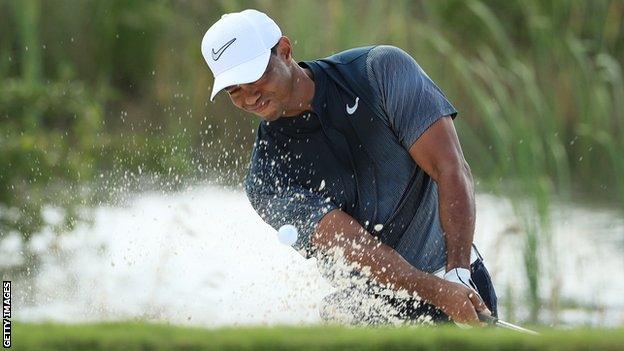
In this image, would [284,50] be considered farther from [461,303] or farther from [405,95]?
[461,303]

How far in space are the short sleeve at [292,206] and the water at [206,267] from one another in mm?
2467

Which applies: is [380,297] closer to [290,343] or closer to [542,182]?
[290,343]

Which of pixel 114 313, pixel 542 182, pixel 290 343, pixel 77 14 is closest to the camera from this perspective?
pixel 290 343

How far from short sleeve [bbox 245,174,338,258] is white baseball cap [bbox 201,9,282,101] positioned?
427mm

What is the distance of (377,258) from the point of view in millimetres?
5047

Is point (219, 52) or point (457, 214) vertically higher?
point (219, 52)

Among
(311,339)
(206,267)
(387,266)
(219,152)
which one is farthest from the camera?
(219,152)

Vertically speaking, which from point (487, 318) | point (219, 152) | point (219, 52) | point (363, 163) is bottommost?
point (487, 318)

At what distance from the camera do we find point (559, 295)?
8312 millimetres

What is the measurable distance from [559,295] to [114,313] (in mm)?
2491

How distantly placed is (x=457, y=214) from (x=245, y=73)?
859mm

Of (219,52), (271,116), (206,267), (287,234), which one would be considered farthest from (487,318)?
(206,267)

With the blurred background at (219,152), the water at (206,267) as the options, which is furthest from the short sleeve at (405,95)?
the water at (206,267)

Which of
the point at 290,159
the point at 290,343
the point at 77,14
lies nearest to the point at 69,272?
the point at 77,14
